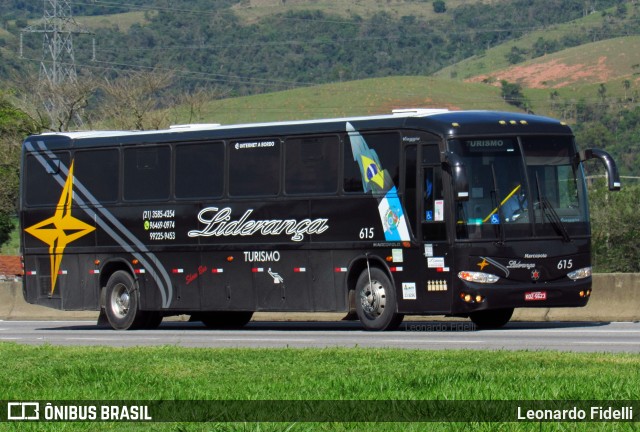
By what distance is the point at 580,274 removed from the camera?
21656 millimetres

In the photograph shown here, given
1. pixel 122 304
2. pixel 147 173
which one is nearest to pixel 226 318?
pixel 122 304

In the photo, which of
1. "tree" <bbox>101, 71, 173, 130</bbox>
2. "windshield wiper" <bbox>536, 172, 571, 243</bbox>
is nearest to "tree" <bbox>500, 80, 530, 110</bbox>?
"tree" <bbox>101, 71, 173, 130</bbox>

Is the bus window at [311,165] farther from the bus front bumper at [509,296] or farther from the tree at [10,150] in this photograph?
the tree at [10,150]

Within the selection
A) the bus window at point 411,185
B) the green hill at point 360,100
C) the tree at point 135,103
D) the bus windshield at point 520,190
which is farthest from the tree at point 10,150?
the green hill at point 360,100

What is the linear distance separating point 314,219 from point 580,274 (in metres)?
4.34

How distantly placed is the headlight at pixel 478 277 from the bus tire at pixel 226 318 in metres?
6.42

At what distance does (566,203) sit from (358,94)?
168 metres

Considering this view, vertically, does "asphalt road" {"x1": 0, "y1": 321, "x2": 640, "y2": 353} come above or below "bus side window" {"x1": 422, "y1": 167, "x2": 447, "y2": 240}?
below

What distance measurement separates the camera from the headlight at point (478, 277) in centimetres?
2097

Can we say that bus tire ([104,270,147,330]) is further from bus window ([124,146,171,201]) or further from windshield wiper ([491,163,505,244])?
windshield wiper ([491,163,505,244])

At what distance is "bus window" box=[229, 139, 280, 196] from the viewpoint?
2359cm

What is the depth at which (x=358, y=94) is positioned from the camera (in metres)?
189

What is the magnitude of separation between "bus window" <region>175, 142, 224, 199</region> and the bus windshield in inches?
195

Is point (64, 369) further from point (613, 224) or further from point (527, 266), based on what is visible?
point (613, 224)
